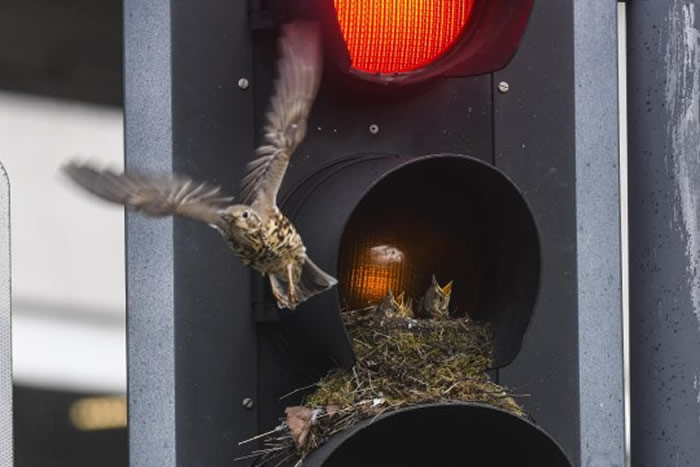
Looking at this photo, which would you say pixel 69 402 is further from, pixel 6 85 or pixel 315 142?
pixel 315 142

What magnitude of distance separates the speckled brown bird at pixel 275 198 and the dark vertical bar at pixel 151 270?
18 centimetres

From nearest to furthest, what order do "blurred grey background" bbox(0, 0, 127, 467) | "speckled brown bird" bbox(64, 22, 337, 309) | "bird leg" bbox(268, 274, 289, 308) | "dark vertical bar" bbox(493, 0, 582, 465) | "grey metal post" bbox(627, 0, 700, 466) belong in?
"speckled brown bird" bbox(64, 22, 337, 309)
"bird leg" bbox(268, 274, 289, 308)
"grey metal post" bbox(627, 0, 700, 466)
"dark vertical bar" bbox(493, 0, 582, 465)
"blurred grey background" bbox(0, 0, 127, 467)

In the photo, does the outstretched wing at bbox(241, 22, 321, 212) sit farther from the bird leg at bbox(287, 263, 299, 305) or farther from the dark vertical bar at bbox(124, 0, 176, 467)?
the dark vertical bar at bbox(124, 0, 176, 467)

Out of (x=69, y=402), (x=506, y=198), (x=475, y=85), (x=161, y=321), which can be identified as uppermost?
(x=475, y=85)

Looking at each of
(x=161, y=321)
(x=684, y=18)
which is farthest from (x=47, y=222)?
(x=684, y=18)

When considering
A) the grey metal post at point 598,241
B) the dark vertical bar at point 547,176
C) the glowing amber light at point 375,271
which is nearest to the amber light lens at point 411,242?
the glowing amber light at point 375,271

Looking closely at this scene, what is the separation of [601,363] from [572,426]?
0.15 m

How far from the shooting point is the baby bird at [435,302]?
2895mm

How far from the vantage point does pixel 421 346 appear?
9.76ft

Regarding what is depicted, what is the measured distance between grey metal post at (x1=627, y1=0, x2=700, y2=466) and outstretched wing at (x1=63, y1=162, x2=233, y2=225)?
80cm

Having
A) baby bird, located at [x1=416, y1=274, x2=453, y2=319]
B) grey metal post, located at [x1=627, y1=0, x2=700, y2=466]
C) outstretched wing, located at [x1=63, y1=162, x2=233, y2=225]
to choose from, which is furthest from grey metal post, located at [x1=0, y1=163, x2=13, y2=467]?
grey metal post, located at [x1=627, y1=0, x2=700, y2=466]

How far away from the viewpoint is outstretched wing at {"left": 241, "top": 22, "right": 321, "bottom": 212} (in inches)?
99.4

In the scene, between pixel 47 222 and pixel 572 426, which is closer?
pixel 572 426

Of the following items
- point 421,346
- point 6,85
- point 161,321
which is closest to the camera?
point 161,321
